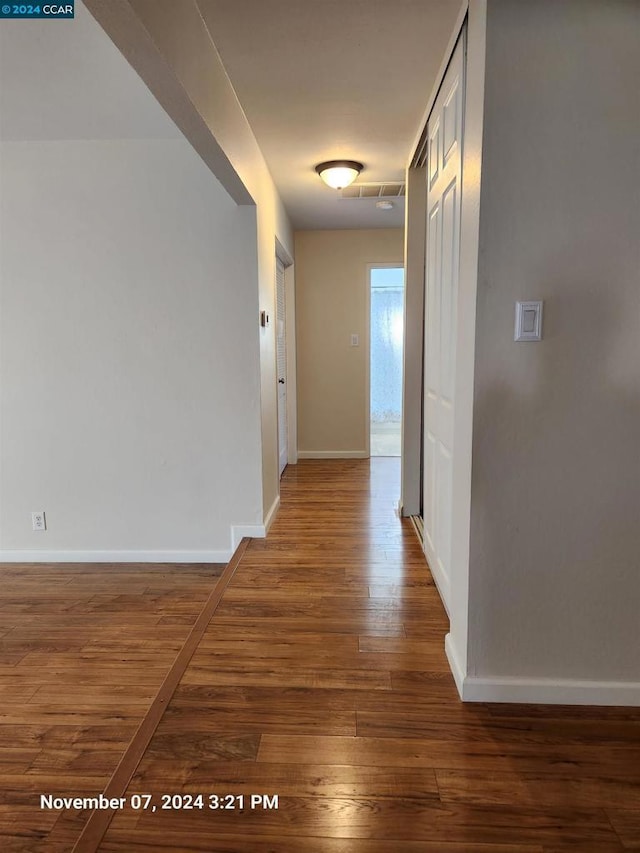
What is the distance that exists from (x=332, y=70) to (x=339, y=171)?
3.57 ft

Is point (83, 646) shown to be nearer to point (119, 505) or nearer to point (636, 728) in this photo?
point (119, 505)

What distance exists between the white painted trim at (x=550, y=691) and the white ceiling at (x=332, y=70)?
229cm

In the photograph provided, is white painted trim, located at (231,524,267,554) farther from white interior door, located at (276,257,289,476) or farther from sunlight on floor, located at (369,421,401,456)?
sunlight on floor, located at (369,421,401,456)

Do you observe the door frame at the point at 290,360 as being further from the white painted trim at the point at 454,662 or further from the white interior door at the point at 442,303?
the white painted trim at the point at 454,662

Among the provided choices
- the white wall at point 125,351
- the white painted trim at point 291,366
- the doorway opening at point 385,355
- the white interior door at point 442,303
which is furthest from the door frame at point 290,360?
the white interior door at point 442,303

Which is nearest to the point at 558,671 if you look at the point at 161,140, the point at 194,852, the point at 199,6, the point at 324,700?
the point at 324,700

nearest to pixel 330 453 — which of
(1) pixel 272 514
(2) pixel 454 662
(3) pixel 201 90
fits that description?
(1) pixel 272 514

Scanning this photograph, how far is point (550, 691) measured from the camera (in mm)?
1624

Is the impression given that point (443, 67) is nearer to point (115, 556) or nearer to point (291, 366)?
point (115, 556)

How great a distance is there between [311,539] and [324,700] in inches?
56.8

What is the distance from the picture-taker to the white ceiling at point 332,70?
1757 mm

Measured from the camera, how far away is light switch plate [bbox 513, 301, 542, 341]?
147 centimetres

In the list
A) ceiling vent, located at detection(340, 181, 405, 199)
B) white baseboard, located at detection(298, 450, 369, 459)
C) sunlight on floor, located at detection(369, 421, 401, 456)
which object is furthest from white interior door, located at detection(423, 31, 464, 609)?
sunlight on floor, located at detection(369, 421, 401, 456)

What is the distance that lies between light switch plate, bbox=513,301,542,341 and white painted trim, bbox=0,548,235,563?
2.26 meters
